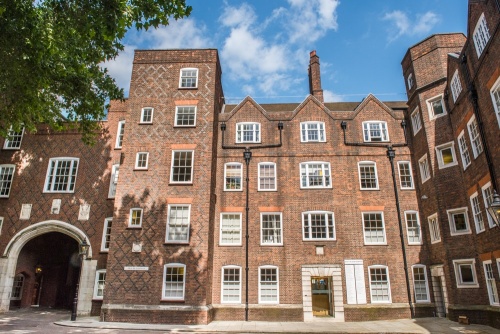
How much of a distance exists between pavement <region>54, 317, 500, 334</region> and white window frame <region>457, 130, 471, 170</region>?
7.96 meters

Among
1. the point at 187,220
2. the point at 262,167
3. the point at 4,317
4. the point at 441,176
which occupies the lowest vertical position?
the point at 4,317

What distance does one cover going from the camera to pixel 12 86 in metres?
13.5

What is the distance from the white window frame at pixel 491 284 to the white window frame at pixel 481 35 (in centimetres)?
988

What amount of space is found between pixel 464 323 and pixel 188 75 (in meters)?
21.4

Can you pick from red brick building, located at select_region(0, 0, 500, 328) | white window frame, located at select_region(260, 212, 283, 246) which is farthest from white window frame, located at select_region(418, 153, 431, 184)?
white window frame, located at select_region(260, 212, 283, 246)

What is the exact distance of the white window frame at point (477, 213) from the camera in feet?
53.3

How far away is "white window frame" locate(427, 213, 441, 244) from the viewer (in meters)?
19.1

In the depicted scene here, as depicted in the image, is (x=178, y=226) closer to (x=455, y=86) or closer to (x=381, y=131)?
(x=381, y=131)

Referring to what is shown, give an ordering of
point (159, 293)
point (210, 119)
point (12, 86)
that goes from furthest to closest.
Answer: point (210, 119), point (159, 293), point (12, 86)

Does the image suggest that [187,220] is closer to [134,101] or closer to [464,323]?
[134,101]

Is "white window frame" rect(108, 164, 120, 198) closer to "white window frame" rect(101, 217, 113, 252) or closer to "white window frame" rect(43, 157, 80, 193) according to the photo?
"white window frame" rect(101, 217, 113, 252)


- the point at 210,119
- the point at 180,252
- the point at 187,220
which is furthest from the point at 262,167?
the point at 180,252

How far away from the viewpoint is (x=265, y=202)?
21344 millimetres

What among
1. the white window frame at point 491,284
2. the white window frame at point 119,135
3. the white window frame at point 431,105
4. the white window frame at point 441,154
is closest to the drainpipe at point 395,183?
the white window frame at point 431,105
